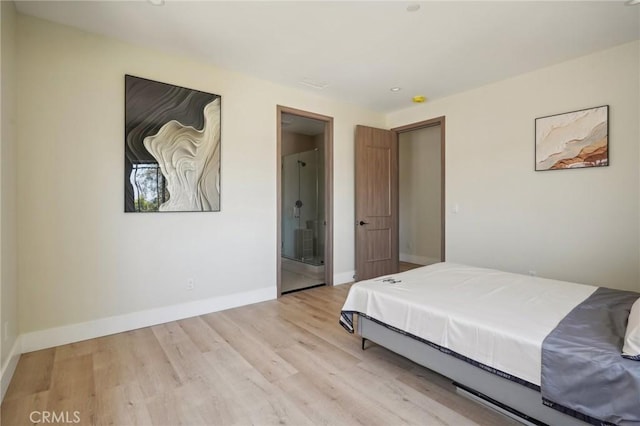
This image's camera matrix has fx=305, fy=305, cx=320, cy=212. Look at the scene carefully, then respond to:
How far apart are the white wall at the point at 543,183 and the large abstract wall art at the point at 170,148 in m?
3.11

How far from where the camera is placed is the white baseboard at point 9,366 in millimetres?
1856

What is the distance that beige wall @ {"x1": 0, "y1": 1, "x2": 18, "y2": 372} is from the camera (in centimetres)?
197

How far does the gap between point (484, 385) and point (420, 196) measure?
4.66 m

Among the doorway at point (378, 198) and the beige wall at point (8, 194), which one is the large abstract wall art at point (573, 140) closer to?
the doorway at point (378, 198)

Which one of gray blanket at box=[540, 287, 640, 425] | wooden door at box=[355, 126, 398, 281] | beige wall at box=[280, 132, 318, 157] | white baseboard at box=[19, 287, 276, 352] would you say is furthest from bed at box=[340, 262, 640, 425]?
beige wall at box=[280, 132, 318, 157]

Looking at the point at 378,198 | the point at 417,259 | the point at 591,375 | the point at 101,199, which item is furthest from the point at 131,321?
the point at 417,259

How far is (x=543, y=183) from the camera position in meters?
3.34

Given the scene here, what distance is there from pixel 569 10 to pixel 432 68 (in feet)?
3.97

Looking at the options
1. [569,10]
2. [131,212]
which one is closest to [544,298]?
[569,10]

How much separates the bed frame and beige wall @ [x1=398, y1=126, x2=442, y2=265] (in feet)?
13.0

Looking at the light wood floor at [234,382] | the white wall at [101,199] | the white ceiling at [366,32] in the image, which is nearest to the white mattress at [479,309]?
the light wood floor at [234,382]

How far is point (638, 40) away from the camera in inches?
108

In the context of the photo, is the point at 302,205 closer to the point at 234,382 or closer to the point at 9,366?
the point at 234,382

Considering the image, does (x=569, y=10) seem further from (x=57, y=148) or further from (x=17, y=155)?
(x=17, y=155)
